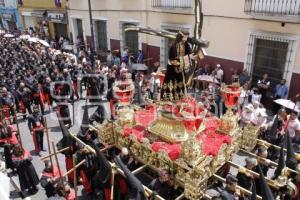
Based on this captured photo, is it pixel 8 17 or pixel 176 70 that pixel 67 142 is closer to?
pixel 176 70

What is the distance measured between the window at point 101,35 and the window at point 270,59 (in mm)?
11354

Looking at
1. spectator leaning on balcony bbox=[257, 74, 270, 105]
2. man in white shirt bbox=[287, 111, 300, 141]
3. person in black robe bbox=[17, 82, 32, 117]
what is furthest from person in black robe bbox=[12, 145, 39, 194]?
spectator leaning on balcony bbox=[257, 74, 270, 105]

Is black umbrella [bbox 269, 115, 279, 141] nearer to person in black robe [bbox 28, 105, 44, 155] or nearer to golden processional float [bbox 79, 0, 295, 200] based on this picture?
golden processional float [bbox 79, 0, 295, 200]

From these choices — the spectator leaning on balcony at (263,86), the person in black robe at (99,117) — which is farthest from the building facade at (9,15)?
the spectator leaning on balcony at (263,86)

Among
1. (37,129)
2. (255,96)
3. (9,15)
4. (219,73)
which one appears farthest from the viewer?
(9,15)

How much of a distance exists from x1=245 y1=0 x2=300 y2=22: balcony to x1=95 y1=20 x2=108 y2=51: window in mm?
11082

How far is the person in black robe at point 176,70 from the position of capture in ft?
20.5

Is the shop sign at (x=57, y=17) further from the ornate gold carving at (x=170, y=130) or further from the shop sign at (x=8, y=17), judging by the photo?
the ornate gold carving at (x=170, y=130)

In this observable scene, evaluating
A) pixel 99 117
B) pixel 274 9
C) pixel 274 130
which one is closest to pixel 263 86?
pixel 274 9

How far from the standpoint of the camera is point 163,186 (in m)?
5.85

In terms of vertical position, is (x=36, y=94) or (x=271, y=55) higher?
(x=271, y=55)

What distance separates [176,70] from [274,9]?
6881 millimetres

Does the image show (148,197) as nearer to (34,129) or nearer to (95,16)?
(34,129)

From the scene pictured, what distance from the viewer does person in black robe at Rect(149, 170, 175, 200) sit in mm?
5719
